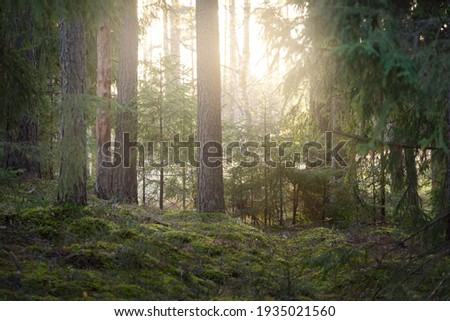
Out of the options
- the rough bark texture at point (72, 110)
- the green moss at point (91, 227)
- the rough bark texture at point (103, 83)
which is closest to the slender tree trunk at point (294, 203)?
the rough bark texture at point (103, 83)

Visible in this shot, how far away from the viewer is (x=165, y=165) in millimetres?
14125

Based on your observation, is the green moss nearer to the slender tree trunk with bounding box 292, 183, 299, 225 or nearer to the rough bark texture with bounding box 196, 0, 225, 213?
the rough bark texture with bounding box 196, 0, 225, 213

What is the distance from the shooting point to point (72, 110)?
732 cm

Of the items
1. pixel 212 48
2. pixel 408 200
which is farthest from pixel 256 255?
pixel 212 48

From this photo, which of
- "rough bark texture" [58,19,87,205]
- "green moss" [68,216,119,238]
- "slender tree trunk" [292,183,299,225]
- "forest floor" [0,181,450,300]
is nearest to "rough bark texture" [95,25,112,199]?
"forest floor" [0,181,450,300]

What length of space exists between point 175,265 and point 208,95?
18.4 feet

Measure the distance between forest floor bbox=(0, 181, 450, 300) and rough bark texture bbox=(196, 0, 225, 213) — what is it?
8.40 ft

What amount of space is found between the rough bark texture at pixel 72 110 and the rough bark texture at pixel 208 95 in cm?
394

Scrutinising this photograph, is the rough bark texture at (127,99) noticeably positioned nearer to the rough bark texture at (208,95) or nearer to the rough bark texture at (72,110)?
the rough bark texture at (208,95)

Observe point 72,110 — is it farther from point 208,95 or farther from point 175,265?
point 208,95

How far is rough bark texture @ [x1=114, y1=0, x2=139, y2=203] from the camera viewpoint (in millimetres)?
13242
